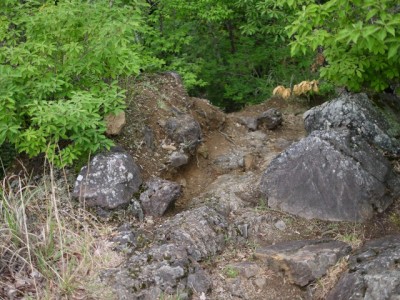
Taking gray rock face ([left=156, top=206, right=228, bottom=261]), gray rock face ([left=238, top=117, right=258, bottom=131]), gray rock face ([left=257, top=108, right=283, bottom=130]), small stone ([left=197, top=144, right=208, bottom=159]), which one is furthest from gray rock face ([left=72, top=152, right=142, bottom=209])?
gray rock face ([left=257, top=108, right=283, bottom=130])

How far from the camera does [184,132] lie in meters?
6.62

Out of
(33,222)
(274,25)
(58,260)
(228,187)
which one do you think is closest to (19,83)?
(33,222)

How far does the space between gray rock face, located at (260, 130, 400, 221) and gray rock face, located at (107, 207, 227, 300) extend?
2.61ft

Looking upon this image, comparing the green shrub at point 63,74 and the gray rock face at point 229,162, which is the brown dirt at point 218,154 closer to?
the gray rock face at point 229,162

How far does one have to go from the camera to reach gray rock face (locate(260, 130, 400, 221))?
5469 millimetres

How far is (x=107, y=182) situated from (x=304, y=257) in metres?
2.12

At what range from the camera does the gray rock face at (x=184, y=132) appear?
21.6ft

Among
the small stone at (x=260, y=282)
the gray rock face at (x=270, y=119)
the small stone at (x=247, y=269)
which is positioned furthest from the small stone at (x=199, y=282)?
the gray rock face at (x=270, y=119)

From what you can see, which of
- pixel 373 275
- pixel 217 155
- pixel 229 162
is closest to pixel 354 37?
pixel 373 275

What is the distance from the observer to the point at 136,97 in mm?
6906

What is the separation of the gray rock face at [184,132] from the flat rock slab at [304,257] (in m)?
1.94

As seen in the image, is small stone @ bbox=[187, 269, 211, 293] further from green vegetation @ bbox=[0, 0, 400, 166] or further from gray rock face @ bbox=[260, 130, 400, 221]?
green vegetation @ bbox=[0, 0, 400, 166]

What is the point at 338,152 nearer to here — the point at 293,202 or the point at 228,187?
the point at 293,202

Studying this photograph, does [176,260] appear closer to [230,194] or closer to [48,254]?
[48,254]
